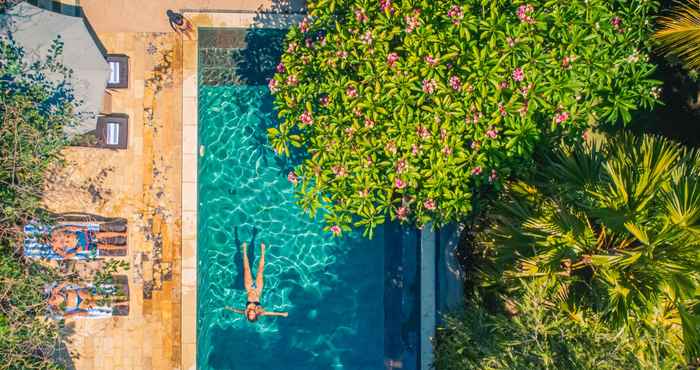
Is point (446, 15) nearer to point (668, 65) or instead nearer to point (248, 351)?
point (668, 65)

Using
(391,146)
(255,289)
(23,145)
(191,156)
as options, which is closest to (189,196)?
(191,156)

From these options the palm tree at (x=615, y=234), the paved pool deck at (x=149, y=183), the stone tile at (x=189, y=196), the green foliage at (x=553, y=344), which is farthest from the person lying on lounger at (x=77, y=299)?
the palm tree at (x=615, y=234)

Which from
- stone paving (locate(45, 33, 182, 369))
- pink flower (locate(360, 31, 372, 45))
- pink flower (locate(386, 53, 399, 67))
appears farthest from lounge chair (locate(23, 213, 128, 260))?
pink flower (locate(386, 53, 399, 67))

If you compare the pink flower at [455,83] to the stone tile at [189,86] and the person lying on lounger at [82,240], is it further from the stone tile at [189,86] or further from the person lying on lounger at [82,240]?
the person lying on lounger at [82,240]

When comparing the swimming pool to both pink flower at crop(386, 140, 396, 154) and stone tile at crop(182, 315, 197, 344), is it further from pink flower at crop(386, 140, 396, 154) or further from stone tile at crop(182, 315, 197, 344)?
pink flower at crop(386, 140, 396, 154)

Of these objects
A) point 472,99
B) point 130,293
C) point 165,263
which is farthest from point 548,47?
point 130,293

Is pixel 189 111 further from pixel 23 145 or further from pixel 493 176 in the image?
pixel 493 176
